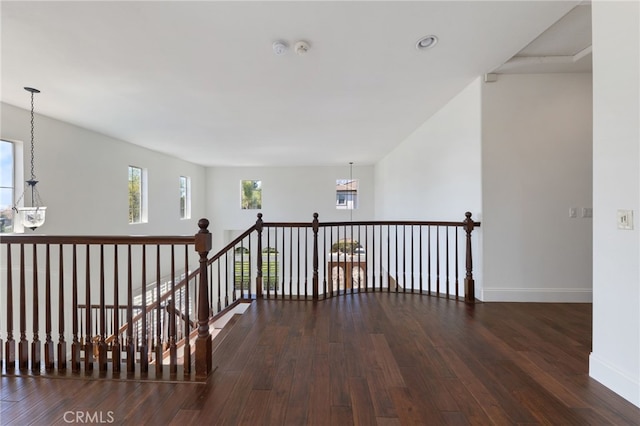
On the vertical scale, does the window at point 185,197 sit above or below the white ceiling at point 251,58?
below

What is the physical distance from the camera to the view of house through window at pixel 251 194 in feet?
32.3

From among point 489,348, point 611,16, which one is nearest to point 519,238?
point 489,348

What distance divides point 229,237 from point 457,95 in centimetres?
845

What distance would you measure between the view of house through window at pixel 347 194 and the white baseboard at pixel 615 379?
26.1 ft

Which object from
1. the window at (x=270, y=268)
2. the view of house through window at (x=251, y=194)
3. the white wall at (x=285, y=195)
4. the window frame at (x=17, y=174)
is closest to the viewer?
the window frame at (x=17, y=174)

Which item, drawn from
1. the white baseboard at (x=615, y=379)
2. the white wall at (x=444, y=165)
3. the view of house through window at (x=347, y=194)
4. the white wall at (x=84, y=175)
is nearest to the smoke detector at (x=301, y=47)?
the white wall at (x=444, y=165)

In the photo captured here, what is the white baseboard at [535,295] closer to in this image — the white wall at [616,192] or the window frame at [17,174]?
the white wall at [616,192]

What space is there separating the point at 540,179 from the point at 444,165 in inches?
48.5

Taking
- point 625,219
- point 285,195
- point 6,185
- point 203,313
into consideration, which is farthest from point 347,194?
point 625,219

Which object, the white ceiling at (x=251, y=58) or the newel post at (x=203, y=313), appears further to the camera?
the white ceiling at (x=251, y=58)

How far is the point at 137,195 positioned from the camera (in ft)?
21.7

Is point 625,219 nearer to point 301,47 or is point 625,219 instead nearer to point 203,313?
point 301,47

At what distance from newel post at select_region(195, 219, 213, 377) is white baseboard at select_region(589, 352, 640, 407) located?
2.55m

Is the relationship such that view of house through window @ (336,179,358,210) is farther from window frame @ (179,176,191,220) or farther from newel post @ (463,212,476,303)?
newel post @ (463,212,476,303)
